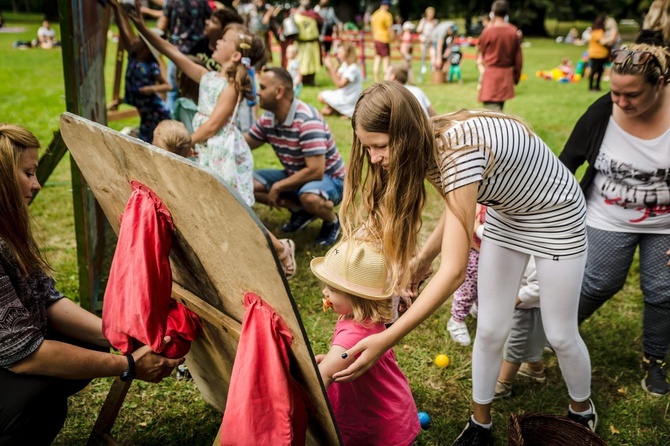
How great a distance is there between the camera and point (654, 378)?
3230 millimetres

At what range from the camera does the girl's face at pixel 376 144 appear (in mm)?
1932

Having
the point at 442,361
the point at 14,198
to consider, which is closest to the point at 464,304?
the point at 442,361

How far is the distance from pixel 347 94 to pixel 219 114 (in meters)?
6.11

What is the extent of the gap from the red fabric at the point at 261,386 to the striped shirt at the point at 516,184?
2.42ft

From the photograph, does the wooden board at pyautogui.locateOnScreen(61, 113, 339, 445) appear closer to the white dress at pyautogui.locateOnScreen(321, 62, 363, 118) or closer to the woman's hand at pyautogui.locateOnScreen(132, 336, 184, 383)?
the woman's hand at pyautogui.locateOnScreen(132, 336, 184, 383)

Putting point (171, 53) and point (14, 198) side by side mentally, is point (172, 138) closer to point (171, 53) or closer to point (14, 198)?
point (171, 53)

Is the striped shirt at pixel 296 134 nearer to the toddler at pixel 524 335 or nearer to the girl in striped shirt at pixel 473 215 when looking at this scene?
the toddler at pixel 524 335

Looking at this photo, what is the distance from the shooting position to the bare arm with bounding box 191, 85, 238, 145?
4.09m

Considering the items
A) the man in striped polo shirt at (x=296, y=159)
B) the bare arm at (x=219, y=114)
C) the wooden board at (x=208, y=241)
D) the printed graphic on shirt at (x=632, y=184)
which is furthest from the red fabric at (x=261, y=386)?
the man in striped polo shirt at (x=296, y=159)

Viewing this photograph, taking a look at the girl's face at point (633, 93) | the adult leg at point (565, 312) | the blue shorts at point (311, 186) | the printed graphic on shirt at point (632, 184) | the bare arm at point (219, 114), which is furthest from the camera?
the blue shorts at point (311, 186)

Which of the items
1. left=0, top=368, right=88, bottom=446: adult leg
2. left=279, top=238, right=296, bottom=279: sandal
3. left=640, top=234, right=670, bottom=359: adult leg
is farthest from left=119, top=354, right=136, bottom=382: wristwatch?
left=640, top=234, right=670, bottom=359: adult leg

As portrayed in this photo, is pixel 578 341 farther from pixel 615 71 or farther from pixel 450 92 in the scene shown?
pixel 450 92

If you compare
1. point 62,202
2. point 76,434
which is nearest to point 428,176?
point 76,434

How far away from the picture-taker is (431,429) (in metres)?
2.93
